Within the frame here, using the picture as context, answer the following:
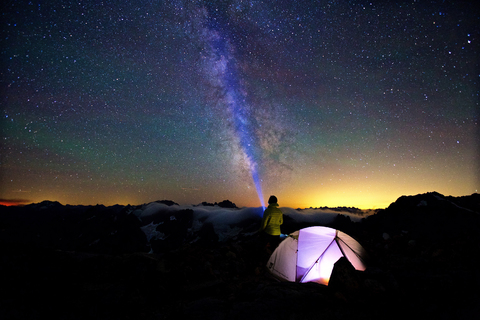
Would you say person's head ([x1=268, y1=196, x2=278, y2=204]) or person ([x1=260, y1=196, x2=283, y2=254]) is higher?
person's head ([x1=268, y1=196, x2=278, y2=204])

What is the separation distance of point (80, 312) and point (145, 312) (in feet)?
4.24

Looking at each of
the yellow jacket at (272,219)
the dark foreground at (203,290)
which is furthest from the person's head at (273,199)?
the dark foreground at (203,290)

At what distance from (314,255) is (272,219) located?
220cm

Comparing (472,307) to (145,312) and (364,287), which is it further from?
(145,312)

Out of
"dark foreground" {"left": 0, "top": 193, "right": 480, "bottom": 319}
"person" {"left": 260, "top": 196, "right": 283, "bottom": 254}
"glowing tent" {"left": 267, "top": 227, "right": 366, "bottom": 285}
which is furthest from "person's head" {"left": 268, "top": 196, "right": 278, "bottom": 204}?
"dark foreground" {"left": 0, "top": 193, "right": 480, "bottom": 319}

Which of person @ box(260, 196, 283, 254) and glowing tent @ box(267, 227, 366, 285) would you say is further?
person @ box(260, 196, 283, 254)

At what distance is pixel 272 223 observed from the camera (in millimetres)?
8859

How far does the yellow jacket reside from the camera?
879 cm

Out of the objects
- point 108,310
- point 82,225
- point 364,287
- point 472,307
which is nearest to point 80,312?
point 108,310

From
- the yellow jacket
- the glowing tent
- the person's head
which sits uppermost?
the person's head

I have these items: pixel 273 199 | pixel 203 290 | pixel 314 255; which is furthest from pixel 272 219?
pixel 203 290

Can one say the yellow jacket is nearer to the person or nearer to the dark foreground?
the person

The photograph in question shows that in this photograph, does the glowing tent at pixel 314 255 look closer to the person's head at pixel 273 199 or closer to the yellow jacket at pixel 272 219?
the yellow jacket at pixel 272 219

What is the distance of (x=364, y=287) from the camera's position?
3957 mm
